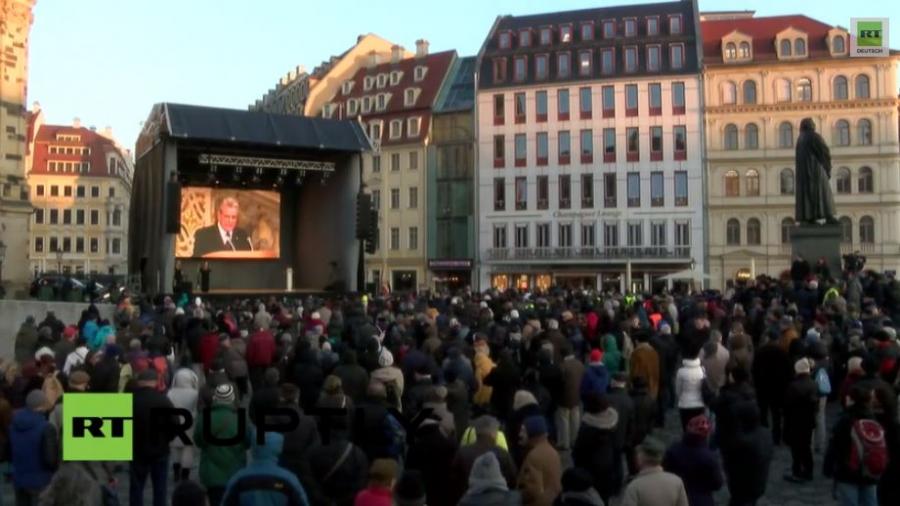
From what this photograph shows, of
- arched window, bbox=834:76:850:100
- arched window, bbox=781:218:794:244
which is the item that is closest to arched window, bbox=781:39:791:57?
arched window, bbox=834:76:850:100

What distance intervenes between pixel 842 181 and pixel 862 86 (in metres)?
5.29

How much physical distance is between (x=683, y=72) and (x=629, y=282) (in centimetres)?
1281

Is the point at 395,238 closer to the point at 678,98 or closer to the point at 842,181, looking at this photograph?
the point at 678,98

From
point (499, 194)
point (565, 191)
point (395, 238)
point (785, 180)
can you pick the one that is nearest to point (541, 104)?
point (565, 191)

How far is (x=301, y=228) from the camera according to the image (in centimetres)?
Result: 3828

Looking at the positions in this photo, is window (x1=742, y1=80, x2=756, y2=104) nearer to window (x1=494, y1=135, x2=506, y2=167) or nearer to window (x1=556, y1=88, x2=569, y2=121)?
window (x1=556, y1=88, x2=569, y2=121)

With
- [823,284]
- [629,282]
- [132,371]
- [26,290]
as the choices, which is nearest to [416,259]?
[629,282]

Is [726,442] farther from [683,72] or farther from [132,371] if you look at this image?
[683,72]

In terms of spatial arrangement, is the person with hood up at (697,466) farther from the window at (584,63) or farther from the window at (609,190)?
the window at (584,63)

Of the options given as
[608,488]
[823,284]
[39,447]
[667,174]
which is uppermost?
[667,174]

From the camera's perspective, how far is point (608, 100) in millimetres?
52531

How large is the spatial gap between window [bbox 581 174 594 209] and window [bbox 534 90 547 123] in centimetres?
447

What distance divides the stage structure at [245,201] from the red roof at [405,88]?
19448mm

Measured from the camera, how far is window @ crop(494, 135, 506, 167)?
54.6 m
